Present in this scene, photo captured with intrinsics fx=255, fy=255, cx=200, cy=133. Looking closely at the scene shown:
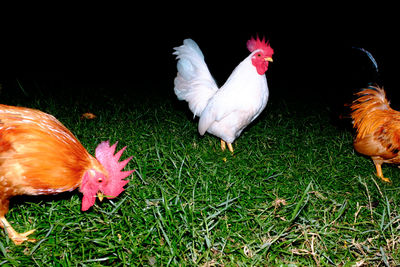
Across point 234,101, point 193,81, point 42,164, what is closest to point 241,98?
point 234,101

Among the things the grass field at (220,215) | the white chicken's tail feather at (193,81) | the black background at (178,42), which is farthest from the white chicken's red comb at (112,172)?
the black background at (178,42)

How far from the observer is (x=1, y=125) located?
1883 mm

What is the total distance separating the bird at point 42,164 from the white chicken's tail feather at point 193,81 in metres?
2.08

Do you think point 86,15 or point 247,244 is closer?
point 247,244

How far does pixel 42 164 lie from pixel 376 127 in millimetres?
3975

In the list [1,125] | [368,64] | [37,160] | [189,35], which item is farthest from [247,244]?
[189,35]

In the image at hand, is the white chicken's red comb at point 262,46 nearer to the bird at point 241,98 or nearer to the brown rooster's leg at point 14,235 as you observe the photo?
the bird at point 241,98

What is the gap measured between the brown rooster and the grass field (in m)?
0.26

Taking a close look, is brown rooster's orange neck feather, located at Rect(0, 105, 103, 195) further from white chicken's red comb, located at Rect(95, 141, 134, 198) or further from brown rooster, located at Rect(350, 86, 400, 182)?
brown rooster, located at Rect(350, 86, 400, 182)

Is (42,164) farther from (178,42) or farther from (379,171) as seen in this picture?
(178,42)

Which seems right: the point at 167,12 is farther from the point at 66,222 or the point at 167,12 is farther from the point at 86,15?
the point at 66,222

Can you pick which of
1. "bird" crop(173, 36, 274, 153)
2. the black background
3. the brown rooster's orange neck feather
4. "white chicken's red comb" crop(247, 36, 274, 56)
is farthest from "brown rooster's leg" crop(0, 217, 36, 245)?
the black background

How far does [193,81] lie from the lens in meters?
4.07

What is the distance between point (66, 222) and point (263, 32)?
13.6 metres
